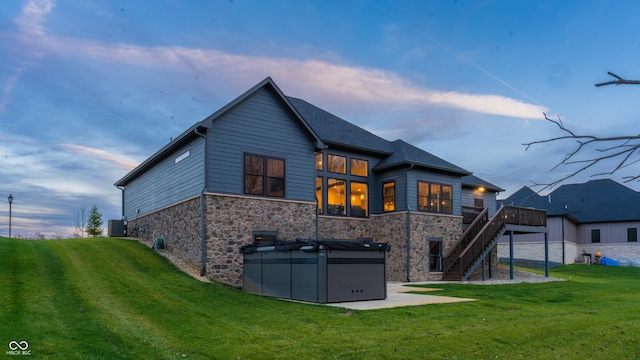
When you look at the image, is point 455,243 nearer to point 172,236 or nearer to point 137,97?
point 172,236

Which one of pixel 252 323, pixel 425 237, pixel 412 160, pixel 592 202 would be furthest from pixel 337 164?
pixel 592 202

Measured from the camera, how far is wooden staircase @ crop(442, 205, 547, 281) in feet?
74.9

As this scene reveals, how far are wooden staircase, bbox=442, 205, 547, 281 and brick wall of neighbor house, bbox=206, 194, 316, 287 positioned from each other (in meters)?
9.03

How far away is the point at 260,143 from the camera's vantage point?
1800 cm

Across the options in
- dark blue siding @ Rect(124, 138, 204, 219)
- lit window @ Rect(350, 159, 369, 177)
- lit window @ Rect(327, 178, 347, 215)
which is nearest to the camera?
dark blue siding @ Rect(124, 138, 204, 219)

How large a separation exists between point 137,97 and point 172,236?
6531 millimetres

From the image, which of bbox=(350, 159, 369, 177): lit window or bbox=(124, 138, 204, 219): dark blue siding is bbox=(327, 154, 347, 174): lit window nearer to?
bbox=(350, 159, 369, 177): lit window

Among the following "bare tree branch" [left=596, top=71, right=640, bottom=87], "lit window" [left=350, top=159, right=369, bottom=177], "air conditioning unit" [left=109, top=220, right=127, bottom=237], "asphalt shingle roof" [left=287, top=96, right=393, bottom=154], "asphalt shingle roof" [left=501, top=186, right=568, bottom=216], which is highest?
"asphalt shingle roof" [left=287, top=96, right=393, bottom=154]

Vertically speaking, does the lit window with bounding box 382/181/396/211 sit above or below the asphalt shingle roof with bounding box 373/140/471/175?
below

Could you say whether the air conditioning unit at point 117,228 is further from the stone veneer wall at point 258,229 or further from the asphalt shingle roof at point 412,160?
the asphalt shingle roof at point 412,160

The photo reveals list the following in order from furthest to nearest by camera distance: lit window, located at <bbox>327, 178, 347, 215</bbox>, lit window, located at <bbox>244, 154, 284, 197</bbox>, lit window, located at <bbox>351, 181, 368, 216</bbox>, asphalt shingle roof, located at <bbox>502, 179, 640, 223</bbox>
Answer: asphalt shingle roof, located at <bbox>502, 179, 640, 223</bbox>, lit window, located at <bbox>351, 181, 368, 216</bbox>, lit window, located at <bbox>327, 178, 347, 215</bbox>, lit window, located at <bbox>244, 154, 284, 197</bbox>

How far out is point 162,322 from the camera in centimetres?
962

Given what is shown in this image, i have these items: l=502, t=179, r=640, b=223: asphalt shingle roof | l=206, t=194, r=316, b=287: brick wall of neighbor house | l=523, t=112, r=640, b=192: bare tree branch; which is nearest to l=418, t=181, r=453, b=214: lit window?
l=206, t=194, r=316, b=287: brick wall of neighbor house

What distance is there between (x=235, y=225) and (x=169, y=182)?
508 cm
